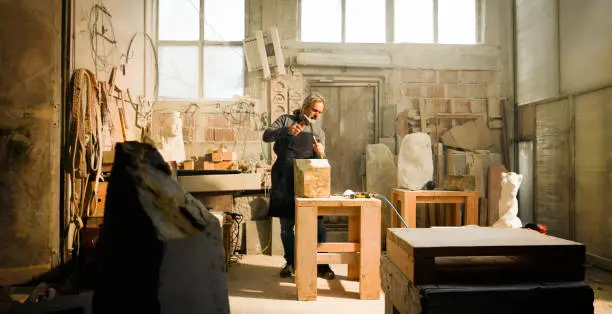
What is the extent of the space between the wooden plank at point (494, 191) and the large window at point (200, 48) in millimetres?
3471

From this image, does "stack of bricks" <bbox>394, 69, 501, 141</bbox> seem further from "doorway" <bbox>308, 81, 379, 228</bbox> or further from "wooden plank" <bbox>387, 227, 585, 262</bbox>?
"wooden plank" <bbox>387, 227, 585, 262</bbox>

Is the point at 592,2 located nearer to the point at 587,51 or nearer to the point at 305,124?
the point at 587,51

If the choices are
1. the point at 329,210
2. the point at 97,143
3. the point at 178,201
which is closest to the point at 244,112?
the point at 97,143

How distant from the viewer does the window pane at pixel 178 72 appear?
5.54m

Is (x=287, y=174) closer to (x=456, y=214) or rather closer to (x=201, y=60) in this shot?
(x=456, y=214)

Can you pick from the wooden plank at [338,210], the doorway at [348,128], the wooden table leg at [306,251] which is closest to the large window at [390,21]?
the doorway at [348,128]

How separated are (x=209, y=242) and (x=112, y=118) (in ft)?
11.4

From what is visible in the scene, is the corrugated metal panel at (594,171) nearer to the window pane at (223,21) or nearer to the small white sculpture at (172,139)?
the window pane at (223,21)

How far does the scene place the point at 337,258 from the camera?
10.9 ft

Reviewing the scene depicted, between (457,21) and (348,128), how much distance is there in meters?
2.16

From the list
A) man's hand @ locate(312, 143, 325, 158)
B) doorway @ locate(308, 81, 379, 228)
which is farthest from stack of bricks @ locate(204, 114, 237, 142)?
man's hand @ locate(312, 143, 325, 158)

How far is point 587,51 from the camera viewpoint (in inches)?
172

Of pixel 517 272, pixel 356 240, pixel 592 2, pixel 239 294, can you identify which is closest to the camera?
pixel 517 272

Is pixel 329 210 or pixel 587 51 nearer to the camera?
pixel 329 210
